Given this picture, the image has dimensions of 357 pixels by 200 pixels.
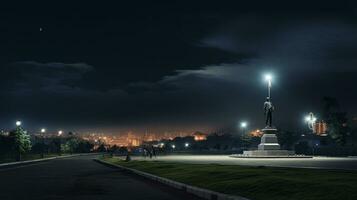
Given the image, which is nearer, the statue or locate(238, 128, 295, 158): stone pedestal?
locate(238, 128, 295, 158): stone pedestal

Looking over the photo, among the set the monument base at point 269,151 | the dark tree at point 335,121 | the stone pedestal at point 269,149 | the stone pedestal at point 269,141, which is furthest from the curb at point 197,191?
the dark tree at point 335,121

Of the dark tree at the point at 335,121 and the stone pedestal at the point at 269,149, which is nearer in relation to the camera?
the stone pedestal at the point at 269,149

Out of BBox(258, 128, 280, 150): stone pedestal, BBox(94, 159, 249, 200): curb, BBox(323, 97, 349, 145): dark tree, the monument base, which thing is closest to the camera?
BBox(94, 159, 249, 200): curb

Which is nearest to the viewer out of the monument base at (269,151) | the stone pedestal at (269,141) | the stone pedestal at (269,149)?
the monument base at (269,151)

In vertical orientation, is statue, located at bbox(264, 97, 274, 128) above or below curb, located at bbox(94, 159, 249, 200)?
above

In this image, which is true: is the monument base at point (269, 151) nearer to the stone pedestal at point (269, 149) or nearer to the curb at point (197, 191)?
the stone pedestal at point (269, 149)

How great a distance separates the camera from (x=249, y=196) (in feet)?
51.0

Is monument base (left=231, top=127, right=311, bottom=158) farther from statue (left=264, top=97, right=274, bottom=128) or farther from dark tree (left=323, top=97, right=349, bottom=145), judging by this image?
dark tree (left=323, top=97, right=349, bottom=145)

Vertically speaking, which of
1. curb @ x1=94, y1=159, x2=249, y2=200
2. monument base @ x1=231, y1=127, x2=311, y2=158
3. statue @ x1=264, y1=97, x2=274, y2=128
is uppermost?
statue @ x1=264, y1=97, x2=274, y2=128

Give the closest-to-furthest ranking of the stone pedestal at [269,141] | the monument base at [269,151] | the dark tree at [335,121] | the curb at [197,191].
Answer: the curb at [197,191], the monument base at [269,151], the stone pedestal at [269,141], the dark tree at [335,121]

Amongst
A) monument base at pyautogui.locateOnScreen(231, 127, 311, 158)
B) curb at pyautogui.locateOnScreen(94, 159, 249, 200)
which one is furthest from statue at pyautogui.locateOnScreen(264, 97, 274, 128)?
curb at pyautogui.locateOnScreen(94, 159, 249, 200)

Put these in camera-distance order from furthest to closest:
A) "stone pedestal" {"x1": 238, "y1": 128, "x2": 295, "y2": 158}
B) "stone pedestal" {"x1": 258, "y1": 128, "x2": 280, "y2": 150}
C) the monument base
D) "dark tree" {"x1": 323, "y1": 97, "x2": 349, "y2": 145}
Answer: "dark tree" {"x1": 323, "y1": 97, "x2": 349, "y2": 145}
"stone pedestal" {"x1": 258, "y1": 128, "x2": 280, "y2": 150}
"stone pedestal" {"x1": 238, "y1": 128, "x2": 295, "y2": 158}
the monument base

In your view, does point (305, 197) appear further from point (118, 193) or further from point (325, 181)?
point (118, 193)

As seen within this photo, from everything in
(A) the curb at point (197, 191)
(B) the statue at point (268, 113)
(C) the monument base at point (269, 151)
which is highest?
(B) the statue at point (268, 113)
